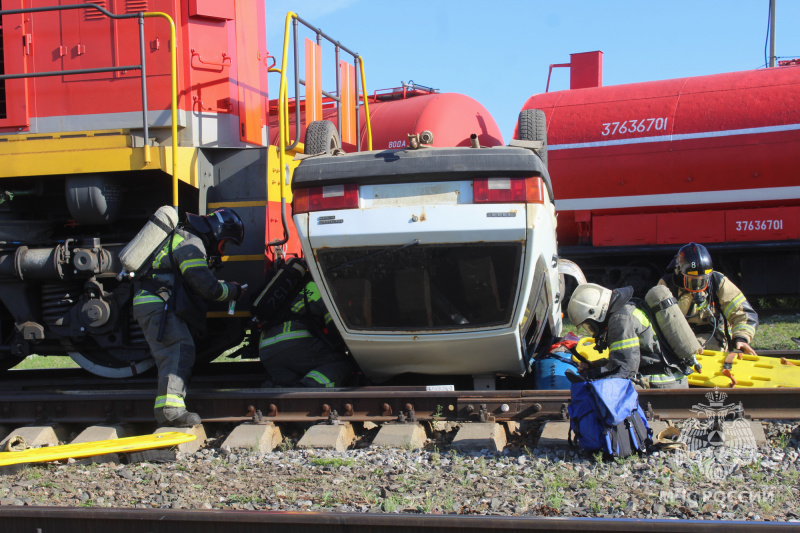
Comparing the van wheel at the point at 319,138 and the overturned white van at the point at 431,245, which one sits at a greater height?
the van wheel at the point at 319,138

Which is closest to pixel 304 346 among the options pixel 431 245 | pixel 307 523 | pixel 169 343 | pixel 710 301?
pixel 169 343

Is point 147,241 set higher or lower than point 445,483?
higher

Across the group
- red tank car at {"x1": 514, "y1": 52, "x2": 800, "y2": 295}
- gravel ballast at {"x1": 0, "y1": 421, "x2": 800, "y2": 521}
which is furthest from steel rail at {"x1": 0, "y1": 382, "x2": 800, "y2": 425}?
red tank car at {"x1": 514, "y1": 52, "x2": 800, "y2": 295}

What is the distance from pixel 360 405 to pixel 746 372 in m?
2.73

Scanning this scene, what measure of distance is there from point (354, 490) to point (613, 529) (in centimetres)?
136

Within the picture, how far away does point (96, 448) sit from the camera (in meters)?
4.31

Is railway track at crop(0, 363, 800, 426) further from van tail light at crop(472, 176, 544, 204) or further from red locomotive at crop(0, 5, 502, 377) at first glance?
van tail light at crop(472, 176, 544, 204)

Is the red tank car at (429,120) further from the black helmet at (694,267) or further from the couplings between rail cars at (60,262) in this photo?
the black helmet at (694,267)

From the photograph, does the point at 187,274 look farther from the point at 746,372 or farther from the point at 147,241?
the point at 746,372

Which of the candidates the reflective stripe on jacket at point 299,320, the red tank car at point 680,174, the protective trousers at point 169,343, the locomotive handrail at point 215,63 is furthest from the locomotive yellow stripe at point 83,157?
the red tank car at point 680,174

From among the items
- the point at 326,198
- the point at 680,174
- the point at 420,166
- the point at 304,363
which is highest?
the point at 680,174

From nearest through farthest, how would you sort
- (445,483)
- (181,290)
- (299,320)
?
1. (445,483)
2. (181,290)
3. (299,320)

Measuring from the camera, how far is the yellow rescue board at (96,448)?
13.7 feet

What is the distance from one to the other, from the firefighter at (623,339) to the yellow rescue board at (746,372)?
18cm
